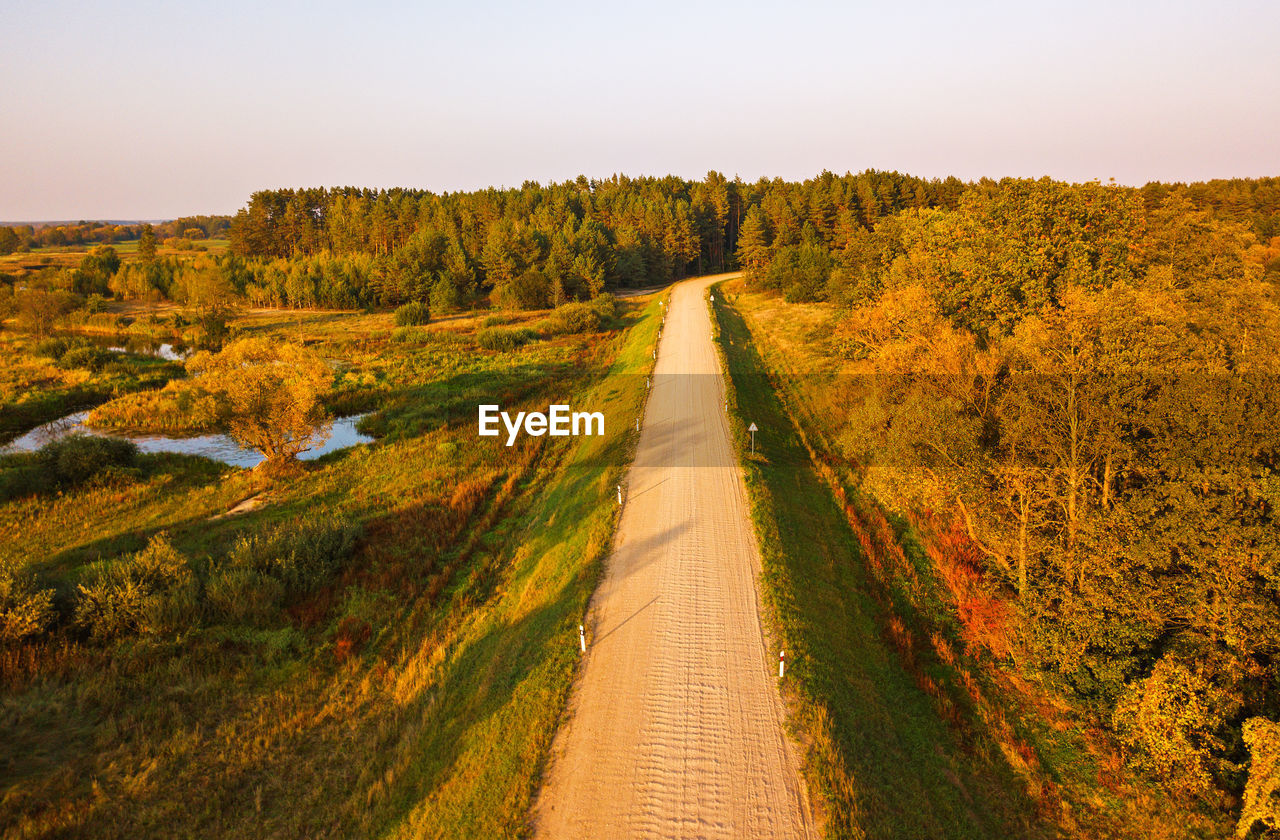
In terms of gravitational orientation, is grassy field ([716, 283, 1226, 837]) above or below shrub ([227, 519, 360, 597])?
below

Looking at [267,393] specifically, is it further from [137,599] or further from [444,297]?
[444,297]

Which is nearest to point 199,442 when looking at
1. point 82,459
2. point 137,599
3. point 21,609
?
point 82,459

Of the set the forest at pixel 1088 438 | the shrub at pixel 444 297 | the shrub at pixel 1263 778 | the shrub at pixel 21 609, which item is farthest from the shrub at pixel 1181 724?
the shrub at pixel 444 297

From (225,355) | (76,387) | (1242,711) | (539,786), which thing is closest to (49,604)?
(539,786)

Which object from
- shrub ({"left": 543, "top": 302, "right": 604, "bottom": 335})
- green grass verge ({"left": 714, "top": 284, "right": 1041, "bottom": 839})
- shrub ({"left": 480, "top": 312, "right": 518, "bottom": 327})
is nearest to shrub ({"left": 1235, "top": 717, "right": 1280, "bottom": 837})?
green grass verge ({"left": 714, "top": 284, "right": 1041, "bottom": 839})

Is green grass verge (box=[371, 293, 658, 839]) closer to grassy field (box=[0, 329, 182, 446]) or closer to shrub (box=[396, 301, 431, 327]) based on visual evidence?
grassy field (box=[0, 329, 182, 446])

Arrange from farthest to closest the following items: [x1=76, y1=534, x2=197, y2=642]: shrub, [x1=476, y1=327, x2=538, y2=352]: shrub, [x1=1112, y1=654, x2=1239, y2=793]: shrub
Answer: [x1=476, y1=327, x2=538, y2=352]: shrub → [x1=76, y1=534, x2=197, y2=642]: shrub → [x1=1112, y1=654, x2=1239, y2=793]: shrub
